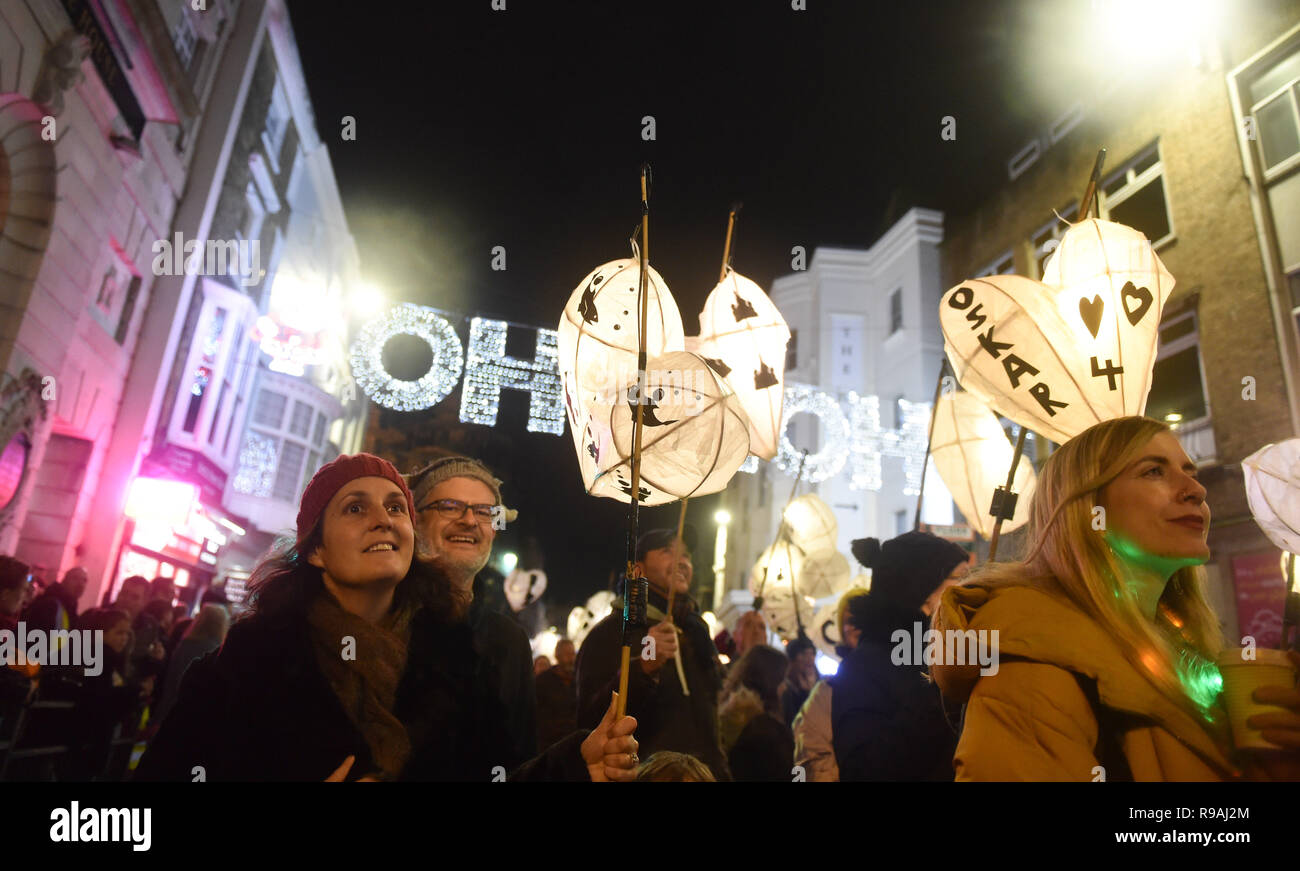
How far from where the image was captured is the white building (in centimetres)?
2127

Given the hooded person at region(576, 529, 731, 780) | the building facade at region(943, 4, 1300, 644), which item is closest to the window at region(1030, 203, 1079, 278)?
the building facade at region(943, 4, 1300, 644)

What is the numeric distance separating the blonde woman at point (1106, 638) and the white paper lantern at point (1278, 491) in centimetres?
193

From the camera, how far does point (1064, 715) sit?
1.59 m

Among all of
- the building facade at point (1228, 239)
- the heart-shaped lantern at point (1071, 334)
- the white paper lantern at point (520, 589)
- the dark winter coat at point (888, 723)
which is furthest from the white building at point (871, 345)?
the dark winter coat at point (888, 723)

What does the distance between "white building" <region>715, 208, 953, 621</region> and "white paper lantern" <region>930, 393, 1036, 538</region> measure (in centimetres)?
1266

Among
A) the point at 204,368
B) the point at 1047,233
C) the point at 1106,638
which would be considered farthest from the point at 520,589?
the point at 1047,233

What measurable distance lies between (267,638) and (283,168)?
24.9m

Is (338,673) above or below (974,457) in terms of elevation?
below

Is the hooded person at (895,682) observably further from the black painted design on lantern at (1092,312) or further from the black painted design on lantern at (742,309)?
the black painted design on lantern at (742,309)

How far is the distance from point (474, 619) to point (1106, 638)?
2260 mm

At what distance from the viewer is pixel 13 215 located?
30.8ft

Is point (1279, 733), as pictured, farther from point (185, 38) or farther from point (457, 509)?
point (185, 38)
